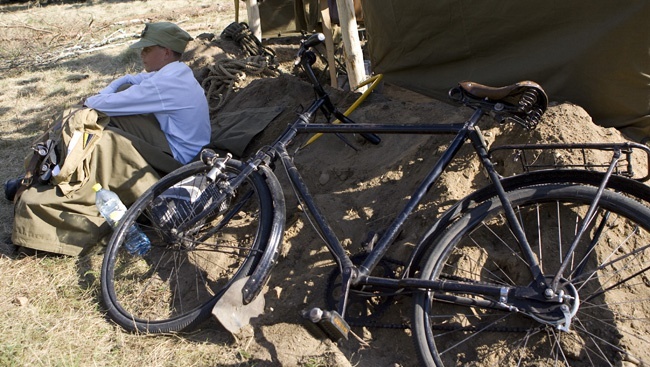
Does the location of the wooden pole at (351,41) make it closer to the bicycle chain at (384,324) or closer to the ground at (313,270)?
the ground at (313,270)

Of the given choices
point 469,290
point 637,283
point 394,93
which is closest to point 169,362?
point 469,290

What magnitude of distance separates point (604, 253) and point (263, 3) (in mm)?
7660

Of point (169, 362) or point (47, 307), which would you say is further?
point (47, 307)

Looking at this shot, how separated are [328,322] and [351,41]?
3.22 meters

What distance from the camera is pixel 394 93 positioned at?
4664 mm

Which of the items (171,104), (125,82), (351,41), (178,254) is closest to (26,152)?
(125,82)

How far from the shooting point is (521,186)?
9.20 ft

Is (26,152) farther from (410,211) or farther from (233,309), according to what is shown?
(410,211)

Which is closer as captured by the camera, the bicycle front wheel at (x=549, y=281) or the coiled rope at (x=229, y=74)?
the bicycle front wheel at (x=549, y=281)

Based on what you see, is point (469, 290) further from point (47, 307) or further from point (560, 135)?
point (47, 307)

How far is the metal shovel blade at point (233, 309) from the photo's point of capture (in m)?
3.04

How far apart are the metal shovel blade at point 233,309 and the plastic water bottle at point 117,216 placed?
930 mm

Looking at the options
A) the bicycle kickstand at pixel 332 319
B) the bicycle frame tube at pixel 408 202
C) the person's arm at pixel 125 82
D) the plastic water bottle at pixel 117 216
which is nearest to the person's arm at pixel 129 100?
the person's arm at pixel 125 82

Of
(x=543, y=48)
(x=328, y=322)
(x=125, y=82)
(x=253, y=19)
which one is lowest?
(x=253, y=19)
